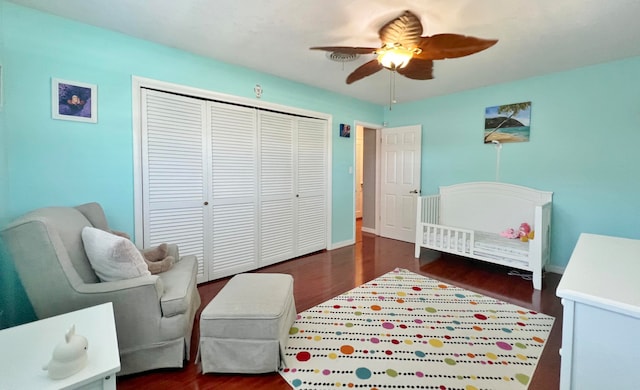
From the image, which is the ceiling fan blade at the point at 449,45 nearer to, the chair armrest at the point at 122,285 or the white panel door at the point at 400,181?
the chair armrest at the point at 122,285

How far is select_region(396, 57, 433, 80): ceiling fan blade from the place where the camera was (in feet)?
7.33

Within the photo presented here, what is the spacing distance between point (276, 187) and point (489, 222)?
2.88 meters

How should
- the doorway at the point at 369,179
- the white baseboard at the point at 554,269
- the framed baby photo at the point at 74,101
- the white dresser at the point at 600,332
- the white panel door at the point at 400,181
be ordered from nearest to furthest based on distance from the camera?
1. the white dresser at the point at 600,332
2. the framed baby photo at the point at 74,101
3. the white baseboard at the point at 554,269
4. the white panel door at the point at 400,181
5. the doorway at the point at 369,179

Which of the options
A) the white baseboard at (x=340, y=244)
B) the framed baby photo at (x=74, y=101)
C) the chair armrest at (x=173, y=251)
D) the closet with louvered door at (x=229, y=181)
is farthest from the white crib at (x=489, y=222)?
the framed baby photo at (x=74, y=101)

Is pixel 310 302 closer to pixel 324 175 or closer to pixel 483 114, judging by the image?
pixel 324 175

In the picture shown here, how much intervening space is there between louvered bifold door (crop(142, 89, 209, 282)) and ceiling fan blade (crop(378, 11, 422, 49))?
188 cm

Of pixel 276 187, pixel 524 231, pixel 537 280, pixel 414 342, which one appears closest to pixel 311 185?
pixel 276 187

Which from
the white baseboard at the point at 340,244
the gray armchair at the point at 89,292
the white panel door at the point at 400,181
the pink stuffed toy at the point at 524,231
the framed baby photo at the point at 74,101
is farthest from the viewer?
the white panel door at the point at 400,181

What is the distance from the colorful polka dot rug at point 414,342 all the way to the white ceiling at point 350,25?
232 cm

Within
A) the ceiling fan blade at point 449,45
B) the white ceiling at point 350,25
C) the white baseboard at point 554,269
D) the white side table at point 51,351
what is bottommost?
the white baseboard at point 554,269

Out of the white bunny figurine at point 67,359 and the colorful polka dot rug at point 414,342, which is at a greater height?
the white bunny figurine at point 67,359

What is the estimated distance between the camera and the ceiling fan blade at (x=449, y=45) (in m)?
1.73

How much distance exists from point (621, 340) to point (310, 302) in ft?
6.56

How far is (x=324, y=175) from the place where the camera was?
3.96 metres
